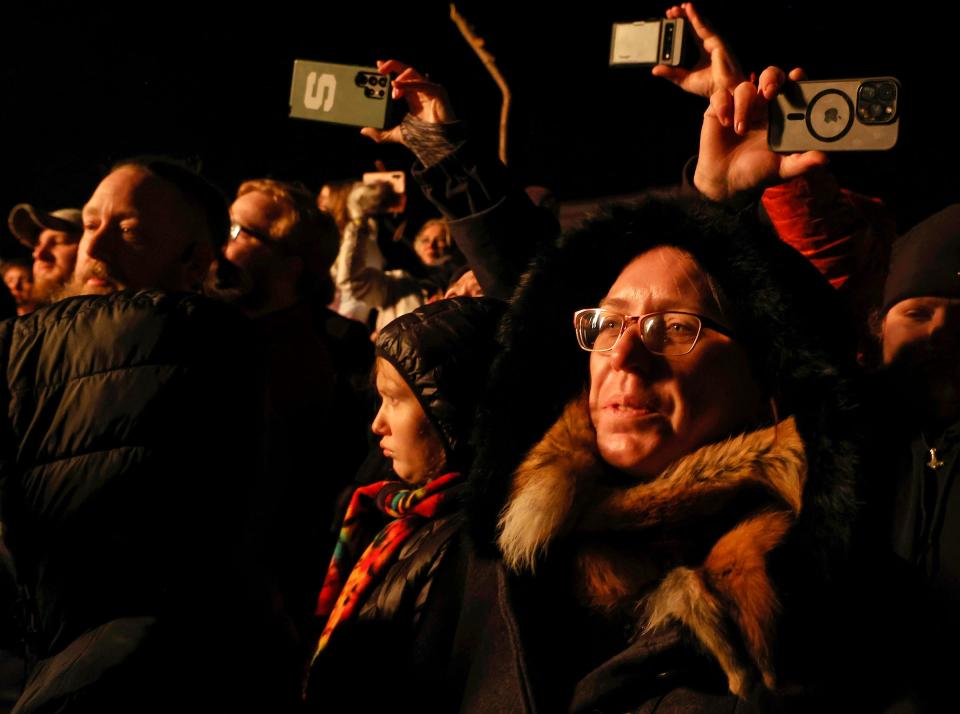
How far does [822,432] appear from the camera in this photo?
136 cm

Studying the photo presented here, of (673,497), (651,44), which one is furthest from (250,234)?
(673,497)

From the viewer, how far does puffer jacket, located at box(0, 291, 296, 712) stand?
1438 millimetres

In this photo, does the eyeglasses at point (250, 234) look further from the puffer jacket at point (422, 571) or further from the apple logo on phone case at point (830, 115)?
the apple logo on phone case at point (830, 115)

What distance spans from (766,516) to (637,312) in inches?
15.7

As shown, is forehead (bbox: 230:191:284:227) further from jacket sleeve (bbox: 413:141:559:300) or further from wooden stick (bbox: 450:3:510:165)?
wooden stick (bbox: 450:3:510:165)

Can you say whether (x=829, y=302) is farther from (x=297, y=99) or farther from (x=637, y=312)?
(x=297, y=99)

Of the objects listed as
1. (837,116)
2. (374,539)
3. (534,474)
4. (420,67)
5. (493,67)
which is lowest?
(374,539)

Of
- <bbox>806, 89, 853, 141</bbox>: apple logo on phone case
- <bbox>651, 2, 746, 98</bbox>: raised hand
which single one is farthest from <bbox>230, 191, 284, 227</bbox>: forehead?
<bbox>806, 89, 853, 141</bbox>: apple logo on phone case

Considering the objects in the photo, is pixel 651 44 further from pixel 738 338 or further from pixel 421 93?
pixel 738 338

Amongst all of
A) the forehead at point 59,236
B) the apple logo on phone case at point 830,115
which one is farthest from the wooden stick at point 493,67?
→ the apple logo on phone case at point 830,115

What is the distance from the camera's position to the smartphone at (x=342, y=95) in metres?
2.16

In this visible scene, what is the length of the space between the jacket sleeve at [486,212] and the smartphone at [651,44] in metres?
0.38

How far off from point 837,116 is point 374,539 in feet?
4.31

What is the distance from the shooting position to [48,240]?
9.89 feet
